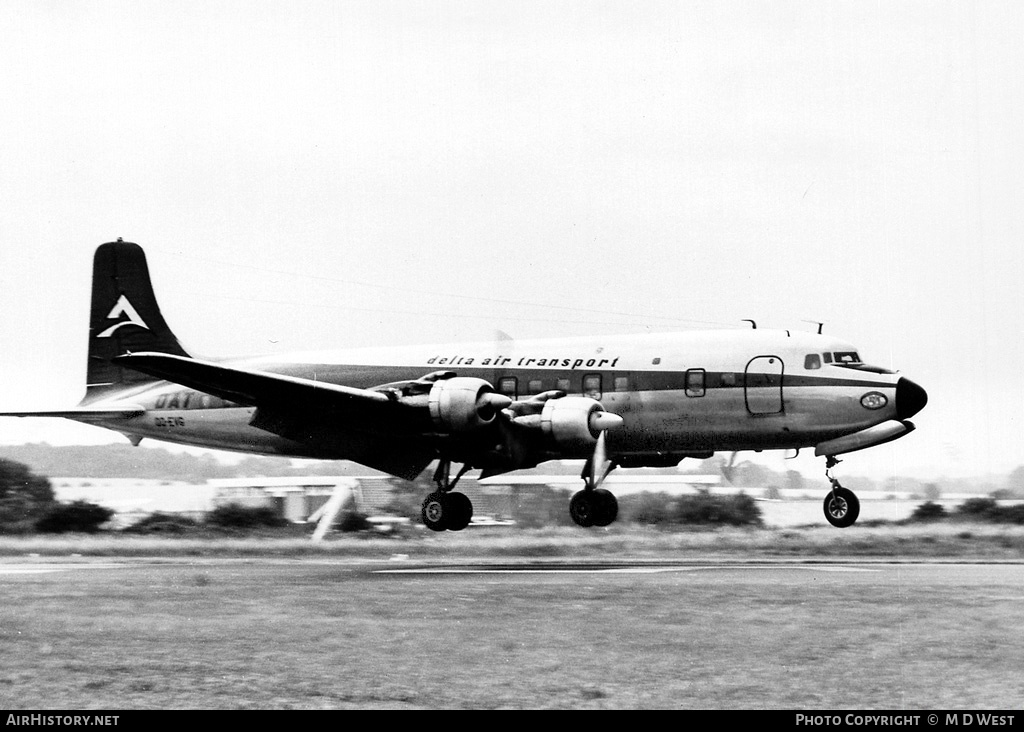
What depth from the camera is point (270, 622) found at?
1669 cm

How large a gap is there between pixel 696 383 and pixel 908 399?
392cm

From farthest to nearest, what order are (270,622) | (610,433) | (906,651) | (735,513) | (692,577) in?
1. (735,513)
2. (610,433)
3. (692,577)
4. (270,622)
5. (906,651)

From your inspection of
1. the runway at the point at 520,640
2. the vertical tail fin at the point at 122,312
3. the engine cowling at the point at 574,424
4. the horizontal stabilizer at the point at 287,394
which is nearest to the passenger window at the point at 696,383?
the engine cowling at the point at 574,424

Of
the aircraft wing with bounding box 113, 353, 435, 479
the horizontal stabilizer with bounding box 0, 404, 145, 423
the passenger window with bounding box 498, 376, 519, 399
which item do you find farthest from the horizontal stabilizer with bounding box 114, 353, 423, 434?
the horizontal stabilizer with bounding box 0, 404, 145, 423

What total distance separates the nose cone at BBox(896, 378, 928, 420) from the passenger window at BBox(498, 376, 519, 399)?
7433 mm

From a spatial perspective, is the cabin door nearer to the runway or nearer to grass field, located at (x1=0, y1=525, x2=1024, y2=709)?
grass field, located at (x1=0, y1=525, x2=1024, y2=709)

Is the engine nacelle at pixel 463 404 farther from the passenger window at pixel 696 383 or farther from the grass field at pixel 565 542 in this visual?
the grass field at pixel 565 542

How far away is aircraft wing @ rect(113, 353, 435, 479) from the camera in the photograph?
22531 mm

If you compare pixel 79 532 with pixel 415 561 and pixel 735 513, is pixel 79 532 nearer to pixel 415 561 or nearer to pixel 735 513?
pixel 415 561

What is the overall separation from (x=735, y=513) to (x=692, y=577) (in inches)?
236

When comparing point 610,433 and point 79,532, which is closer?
point 610,433

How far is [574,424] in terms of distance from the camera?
2295 centimetres

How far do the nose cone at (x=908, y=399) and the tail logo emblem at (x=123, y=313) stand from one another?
17248mm
